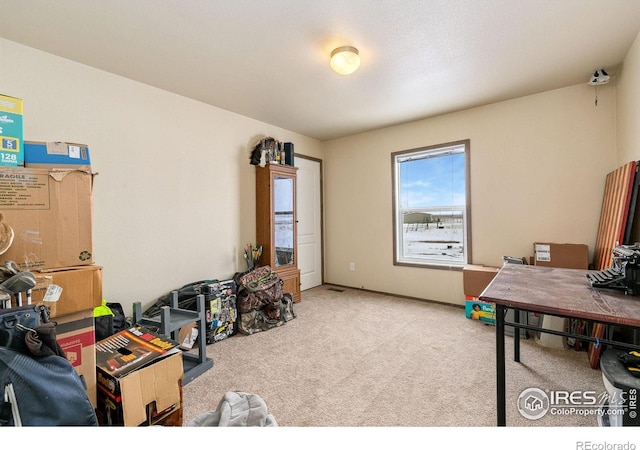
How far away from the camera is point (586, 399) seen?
6.03ft

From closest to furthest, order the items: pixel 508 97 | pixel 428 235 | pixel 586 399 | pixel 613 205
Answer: pixel 586 399 < pixel 613 205 < pixel 508 97 < pixel 428 235

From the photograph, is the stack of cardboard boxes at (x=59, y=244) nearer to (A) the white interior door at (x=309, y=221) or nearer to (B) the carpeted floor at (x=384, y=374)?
(B) the carpeted floor at (x=384, y=374)

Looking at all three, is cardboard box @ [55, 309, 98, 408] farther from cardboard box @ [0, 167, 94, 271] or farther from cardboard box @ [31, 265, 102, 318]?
cardboard box @ [0, 167, 94, 271]

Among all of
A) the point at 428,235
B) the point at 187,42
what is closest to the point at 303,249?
the point at 428,235

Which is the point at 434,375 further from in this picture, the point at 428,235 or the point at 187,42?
the point at 187,42

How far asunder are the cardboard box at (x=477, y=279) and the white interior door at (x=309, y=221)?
2.40 m

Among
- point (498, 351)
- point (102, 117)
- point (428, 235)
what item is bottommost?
point (498, 351)

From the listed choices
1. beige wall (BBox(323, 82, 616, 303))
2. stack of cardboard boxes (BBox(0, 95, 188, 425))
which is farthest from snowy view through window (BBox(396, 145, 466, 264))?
stack of cardboard boxes (BBox(0, 95, 188, 425))

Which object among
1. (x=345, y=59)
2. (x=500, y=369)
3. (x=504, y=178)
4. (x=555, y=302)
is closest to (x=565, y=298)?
(x=555, y=302)

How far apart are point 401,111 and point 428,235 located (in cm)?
176

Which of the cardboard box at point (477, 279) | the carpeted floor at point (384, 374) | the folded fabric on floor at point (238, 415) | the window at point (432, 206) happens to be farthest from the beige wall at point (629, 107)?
the folded fabric on floor at point (238, 415)

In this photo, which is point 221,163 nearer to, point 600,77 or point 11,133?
point 11,133

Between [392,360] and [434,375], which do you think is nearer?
[434,375]

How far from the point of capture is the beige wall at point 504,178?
9.51 ft
